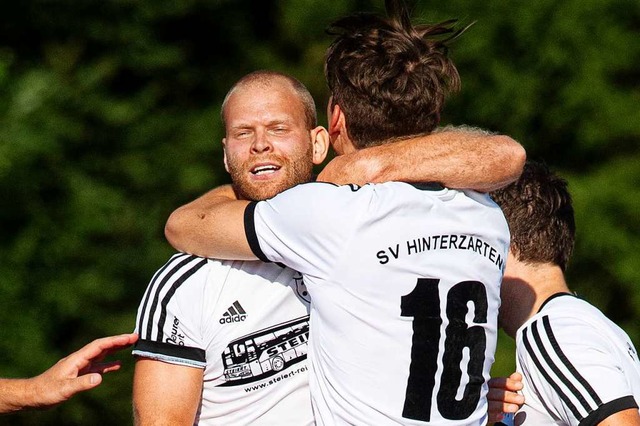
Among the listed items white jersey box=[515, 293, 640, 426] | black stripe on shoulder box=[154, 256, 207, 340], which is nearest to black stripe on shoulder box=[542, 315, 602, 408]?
white jersey box=[515, 293, 640, 426]

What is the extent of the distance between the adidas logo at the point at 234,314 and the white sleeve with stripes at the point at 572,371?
2.89 feet

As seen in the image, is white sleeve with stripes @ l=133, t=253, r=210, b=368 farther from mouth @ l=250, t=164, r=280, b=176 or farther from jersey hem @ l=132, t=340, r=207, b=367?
mouth @ l=250, t=164, r=280, b=176

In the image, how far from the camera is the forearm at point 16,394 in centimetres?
361

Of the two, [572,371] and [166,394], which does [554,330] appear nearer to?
[572,371]

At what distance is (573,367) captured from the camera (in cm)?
351

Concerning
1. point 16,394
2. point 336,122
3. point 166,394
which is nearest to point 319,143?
point 336,122

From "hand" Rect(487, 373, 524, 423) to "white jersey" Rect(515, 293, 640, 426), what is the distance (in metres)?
0.07

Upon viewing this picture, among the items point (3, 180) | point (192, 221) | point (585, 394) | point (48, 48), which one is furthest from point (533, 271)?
point (48, 48)

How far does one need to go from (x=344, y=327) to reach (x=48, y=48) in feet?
25.7

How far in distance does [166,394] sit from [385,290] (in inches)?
31.6

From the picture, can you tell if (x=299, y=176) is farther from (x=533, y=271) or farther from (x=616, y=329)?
(x=616, y=329)

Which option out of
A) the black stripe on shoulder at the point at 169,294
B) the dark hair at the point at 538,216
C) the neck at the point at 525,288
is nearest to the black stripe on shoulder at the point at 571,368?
the neck at the point at 525,288

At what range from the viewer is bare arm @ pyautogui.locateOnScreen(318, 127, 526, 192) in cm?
342

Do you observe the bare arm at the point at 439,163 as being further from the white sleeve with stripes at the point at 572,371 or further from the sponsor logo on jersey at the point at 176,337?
the sponsor logo on jersey at the point at 176,337
